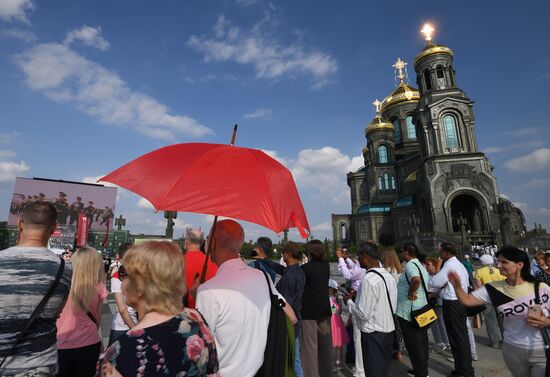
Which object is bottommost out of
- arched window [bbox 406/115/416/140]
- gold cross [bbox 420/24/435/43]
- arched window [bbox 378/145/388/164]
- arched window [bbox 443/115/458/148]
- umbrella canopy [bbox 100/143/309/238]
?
umbrella canopy [bbox 100/143/309/238]

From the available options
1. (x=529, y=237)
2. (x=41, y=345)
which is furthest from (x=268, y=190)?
(x=529, y=237)

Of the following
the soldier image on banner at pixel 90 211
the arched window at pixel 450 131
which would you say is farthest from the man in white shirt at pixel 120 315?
the soldier image on banner at pixel 90 211

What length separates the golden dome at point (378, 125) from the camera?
49.2 meters

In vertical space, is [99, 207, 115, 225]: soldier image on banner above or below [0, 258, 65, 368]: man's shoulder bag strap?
above

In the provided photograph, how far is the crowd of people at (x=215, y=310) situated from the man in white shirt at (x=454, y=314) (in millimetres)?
19

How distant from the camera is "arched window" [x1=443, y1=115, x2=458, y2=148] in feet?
113

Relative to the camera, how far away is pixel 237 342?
6.56ft

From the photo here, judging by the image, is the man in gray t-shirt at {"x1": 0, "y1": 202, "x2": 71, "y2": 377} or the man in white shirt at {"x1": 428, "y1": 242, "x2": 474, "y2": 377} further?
the man in white shirt at {"x1": 428, "y1": 242, "x2": 474, "y2": 377}

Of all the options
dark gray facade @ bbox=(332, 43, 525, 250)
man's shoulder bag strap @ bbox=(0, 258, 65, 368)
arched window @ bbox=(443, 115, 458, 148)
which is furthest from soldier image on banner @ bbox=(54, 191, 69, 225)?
arched window @ bbox=(443, 115, 458, 148)

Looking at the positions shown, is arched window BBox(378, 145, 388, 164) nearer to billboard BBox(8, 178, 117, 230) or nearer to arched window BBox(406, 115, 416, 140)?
arched window BBox(406, 115, 416, 140)

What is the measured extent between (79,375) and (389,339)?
3.51 meters

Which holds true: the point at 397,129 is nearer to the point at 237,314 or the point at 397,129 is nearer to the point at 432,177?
the point at 432,177

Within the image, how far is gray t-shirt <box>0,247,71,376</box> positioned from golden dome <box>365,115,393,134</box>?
51659 mm

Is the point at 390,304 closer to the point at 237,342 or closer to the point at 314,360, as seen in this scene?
the point at 314,360
